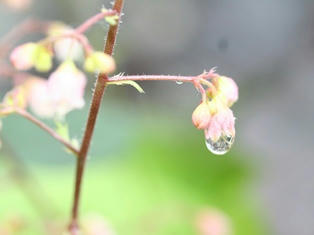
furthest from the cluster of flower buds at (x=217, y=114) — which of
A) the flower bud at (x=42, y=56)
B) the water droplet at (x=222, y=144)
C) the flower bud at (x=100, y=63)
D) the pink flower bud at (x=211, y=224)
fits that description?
the pink flower bud at (x=211, y=224)

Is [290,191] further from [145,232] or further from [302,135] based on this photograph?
[145,232]

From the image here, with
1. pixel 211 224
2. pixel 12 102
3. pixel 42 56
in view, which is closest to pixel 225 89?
pixel 42 56

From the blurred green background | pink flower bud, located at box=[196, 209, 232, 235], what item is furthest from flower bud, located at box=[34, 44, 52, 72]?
pink flower bud, located at box=[196, 209, 232, 235]

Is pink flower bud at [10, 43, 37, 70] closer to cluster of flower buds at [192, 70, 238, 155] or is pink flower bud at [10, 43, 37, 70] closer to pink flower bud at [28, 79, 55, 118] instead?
cluster of flower buds at [192, 70, 238, 155]

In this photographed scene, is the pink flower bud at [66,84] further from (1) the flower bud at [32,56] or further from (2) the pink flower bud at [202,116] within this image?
(2) the pink flower bud at [202,116]

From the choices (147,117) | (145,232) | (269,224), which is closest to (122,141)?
(147,117)

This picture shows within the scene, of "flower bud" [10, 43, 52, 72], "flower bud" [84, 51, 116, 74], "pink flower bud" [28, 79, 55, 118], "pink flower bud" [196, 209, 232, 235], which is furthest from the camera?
"pink flower bud" [196, 209, 232, 235]
